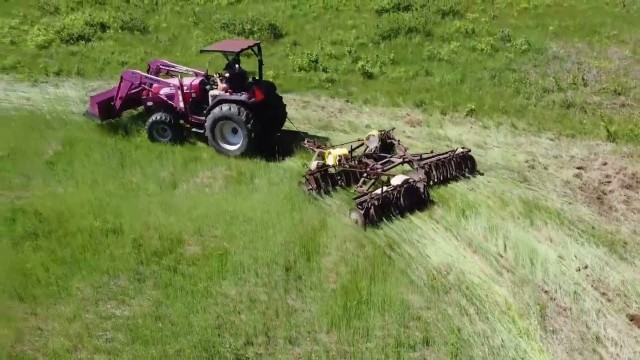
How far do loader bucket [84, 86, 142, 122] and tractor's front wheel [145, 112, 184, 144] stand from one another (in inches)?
32.0

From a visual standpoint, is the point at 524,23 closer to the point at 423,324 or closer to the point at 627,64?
the point at 627,64

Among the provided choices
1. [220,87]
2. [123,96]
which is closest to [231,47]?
[220,87]

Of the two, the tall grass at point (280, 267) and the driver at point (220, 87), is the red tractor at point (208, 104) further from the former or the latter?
the tall grass at point (280, 267)

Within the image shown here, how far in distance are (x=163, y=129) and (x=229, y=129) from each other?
1481mm

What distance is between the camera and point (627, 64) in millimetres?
17156

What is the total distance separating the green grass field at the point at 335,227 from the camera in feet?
24.7

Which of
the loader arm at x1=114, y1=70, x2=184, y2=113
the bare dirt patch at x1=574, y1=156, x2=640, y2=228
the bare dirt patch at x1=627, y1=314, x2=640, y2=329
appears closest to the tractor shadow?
the loader arm at x1=114, y1=70, x2=184, y2=113

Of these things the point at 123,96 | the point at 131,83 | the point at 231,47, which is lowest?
the point at 123,96

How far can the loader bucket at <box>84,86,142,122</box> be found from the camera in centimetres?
1280

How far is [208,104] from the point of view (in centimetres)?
1263

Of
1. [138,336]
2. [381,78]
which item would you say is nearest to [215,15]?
[381,78]

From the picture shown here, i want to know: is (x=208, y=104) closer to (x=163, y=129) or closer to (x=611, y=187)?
(x=163, y=129)

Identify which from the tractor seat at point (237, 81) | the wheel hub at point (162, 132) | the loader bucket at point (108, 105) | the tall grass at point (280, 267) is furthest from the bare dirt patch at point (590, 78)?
the loader bucket at point (108, 105)

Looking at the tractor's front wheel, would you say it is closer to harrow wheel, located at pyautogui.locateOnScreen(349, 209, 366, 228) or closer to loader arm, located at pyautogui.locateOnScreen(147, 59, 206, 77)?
loader arm, located at pyautogui.locateOnScreen(147, 59, 206, 77)
